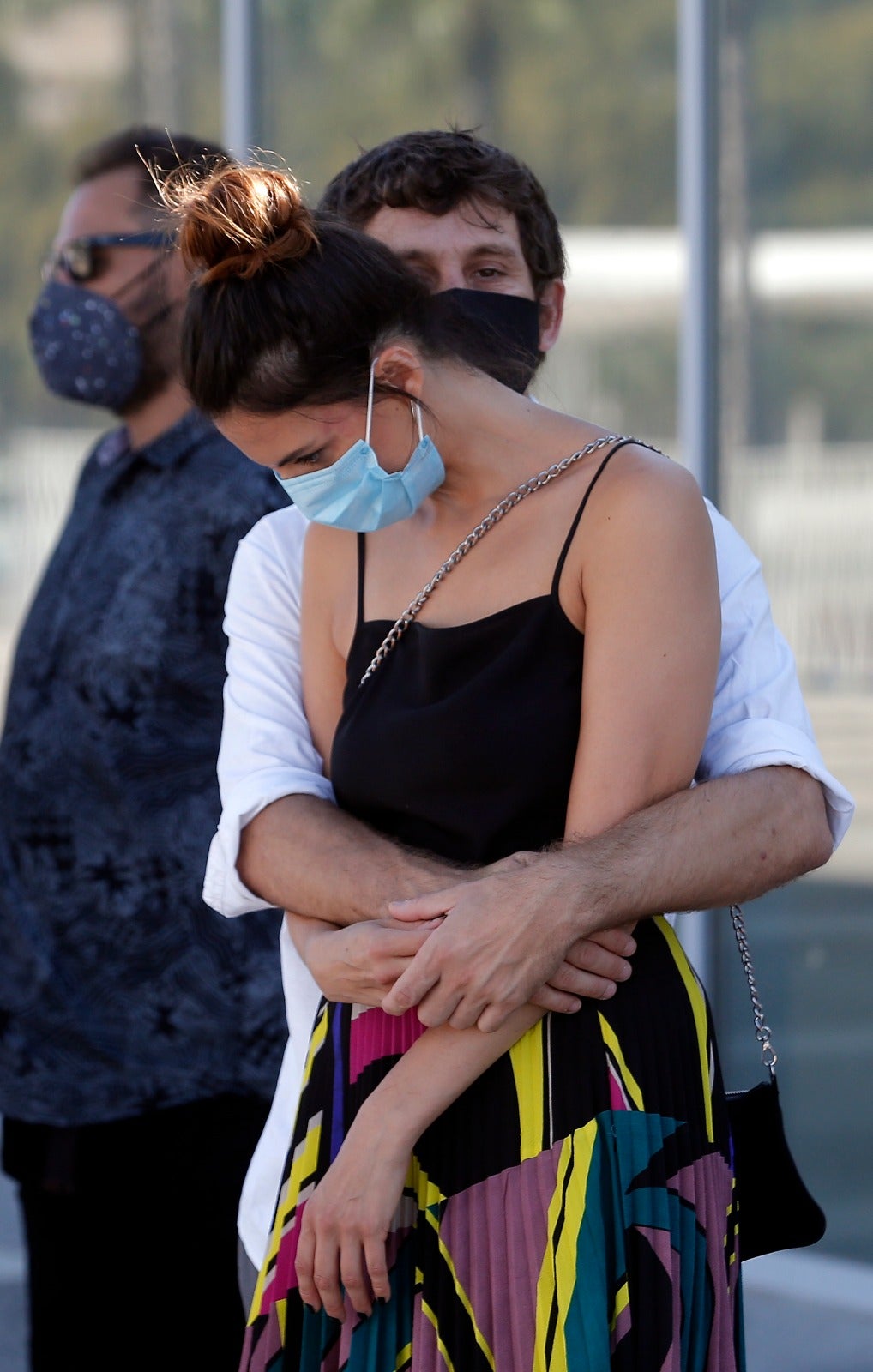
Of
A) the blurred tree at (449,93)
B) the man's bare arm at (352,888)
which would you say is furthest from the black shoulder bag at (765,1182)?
the blurred tree at (449,93)

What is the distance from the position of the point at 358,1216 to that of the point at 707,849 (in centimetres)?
48

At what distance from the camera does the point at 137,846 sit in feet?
7.98

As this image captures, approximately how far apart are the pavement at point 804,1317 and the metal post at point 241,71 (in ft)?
10.0

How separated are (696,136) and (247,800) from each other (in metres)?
2.44

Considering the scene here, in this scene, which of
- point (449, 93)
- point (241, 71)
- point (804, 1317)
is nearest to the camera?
point (804, 1317)

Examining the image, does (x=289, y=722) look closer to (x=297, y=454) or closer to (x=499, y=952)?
(x=297, y=454)

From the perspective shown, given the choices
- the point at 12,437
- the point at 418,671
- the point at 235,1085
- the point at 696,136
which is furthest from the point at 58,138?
the point at 418,671

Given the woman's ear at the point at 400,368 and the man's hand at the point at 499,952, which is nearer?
the man's hand at the point at 499,952

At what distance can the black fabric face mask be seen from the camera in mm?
1820

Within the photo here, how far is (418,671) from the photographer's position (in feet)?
5.49

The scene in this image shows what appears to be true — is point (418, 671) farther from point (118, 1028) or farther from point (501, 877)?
point (118, 1028)

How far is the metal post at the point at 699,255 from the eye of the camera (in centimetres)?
364

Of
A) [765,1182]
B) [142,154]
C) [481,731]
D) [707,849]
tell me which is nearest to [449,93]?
[142,154]

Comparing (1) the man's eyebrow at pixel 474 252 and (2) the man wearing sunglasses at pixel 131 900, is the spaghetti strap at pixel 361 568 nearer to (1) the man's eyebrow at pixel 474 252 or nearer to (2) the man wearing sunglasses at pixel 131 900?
(1) the man's eyebrow at pixel 474 252
